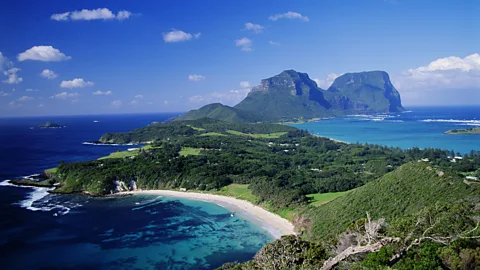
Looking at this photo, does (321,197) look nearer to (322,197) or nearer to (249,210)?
(322,197)

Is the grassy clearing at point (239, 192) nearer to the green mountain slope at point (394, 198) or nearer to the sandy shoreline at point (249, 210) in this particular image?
the sandy shoreline at point (249, 210)

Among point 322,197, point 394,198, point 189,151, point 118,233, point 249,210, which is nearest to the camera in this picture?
point 394,198

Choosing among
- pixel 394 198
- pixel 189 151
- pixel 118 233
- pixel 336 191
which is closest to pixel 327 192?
pixel 336 191

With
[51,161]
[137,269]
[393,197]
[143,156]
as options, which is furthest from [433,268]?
[51,161]

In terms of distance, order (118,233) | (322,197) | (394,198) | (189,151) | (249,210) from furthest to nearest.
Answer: (189,151), (322,197), (249,210), (118,233), (394,198)

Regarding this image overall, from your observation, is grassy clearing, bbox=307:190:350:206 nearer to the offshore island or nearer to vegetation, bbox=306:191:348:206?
vegetation, bbox=306:191:348:206

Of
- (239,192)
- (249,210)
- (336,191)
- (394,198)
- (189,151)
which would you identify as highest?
(189,151)
